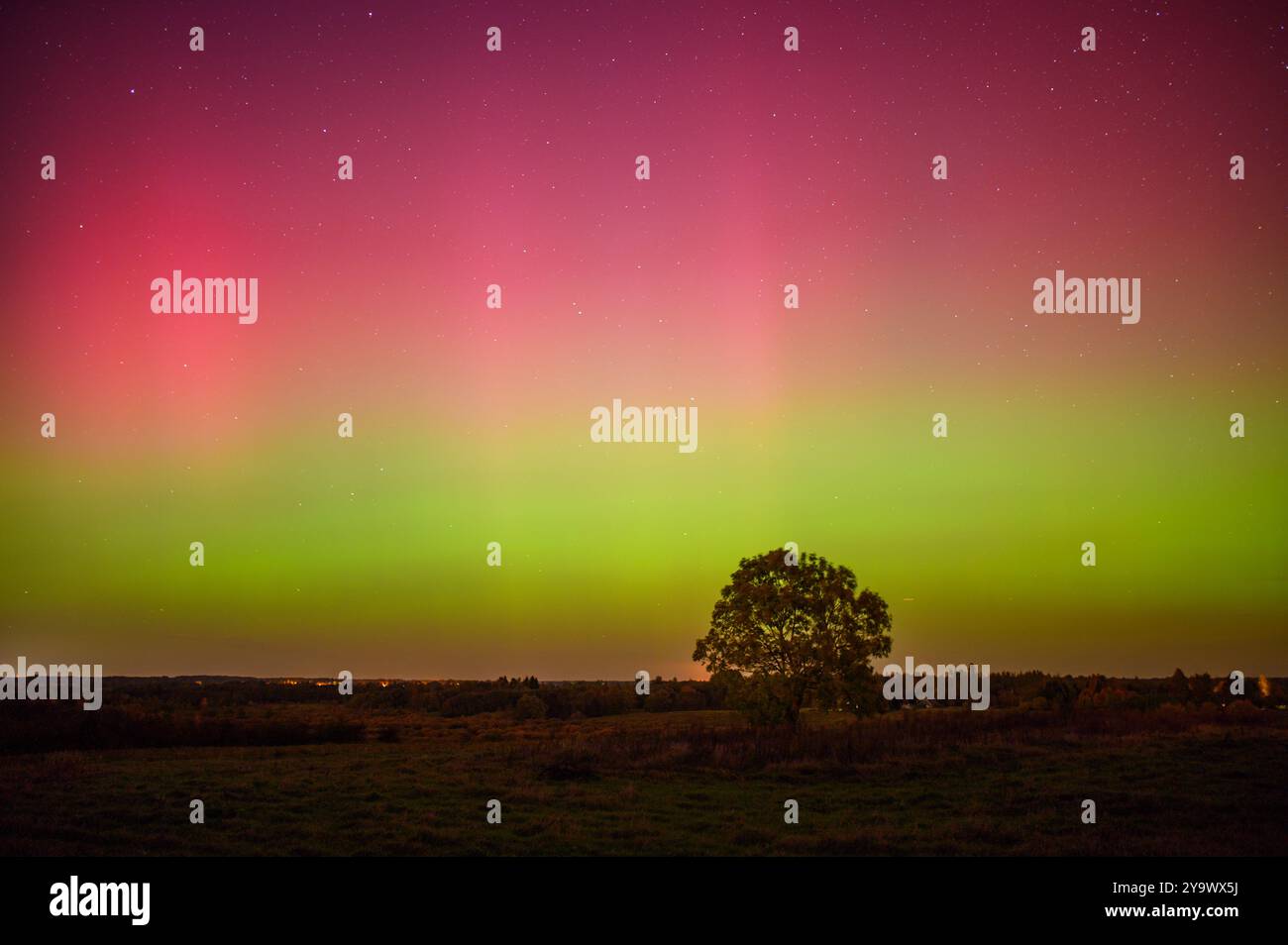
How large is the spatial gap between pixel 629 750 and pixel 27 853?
21.1 m

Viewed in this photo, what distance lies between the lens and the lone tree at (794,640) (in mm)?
43250

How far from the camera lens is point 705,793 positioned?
2947 cm

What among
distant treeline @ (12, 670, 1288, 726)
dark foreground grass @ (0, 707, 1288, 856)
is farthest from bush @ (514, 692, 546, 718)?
dark foreground grass @ (0, 707, 1288, 856)

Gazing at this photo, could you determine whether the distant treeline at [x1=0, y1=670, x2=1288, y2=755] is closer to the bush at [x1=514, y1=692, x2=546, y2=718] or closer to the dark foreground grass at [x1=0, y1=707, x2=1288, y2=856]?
the bush at [x1=514, y1=692, x2=546, y2=718]

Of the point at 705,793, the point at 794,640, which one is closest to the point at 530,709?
the point at 794,640

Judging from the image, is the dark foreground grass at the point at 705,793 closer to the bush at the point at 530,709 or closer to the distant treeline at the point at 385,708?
the distant treeline at the point at 385,708

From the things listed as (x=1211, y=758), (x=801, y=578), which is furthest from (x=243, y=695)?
(x=1211, y=758)

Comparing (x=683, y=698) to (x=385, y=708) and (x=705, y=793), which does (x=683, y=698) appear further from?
(x=705, y=793)

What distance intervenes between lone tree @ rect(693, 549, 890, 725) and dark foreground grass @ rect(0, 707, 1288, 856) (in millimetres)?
1899

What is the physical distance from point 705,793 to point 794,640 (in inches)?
624

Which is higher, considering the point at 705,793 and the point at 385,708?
the point at 705,793
